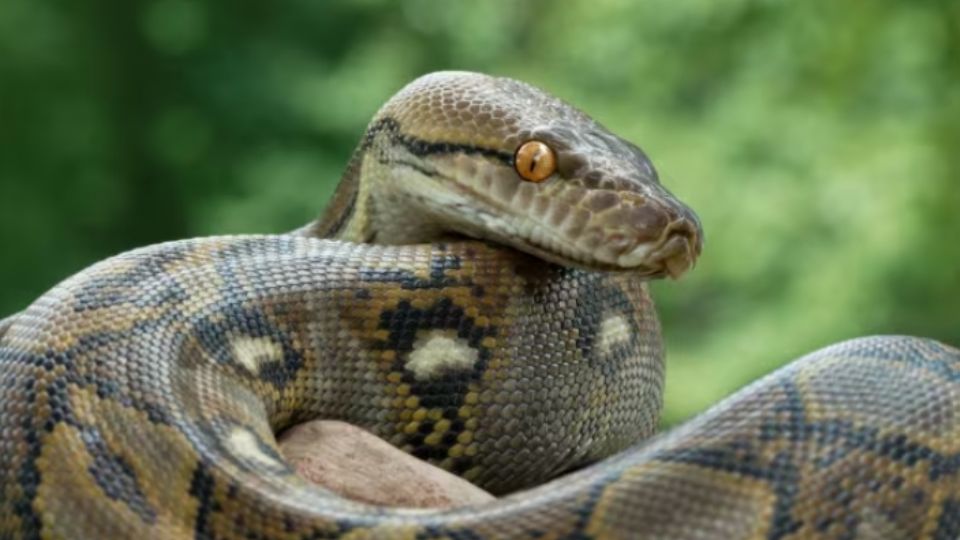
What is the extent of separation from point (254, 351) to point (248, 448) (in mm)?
342

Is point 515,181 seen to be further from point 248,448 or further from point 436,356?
point 248,448

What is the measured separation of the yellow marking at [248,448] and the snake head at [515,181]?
0.77 meters

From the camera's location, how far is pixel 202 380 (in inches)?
106

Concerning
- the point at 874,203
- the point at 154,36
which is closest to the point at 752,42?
the point at 874,203

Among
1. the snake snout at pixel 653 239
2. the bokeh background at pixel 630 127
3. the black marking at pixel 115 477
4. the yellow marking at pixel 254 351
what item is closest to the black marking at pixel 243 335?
the yellow marking at pixel 254 351

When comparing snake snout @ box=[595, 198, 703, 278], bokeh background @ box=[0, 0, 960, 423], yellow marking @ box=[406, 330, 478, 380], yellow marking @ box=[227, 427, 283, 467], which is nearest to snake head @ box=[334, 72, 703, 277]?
snake snout @ box=[595, 198, 703, 278]

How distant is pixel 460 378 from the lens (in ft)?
9.93

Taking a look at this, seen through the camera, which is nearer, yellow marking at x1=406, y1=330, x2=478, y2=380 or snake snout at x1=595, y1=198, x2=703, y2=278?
snake snout at x1=595, y1=198, x2=703, y2=278

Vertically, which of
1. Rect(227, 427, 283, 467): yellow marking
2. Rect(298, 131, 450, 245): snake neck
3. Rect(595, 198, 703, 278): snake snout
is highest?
Rect(595, 198, 703, 278): snake snout

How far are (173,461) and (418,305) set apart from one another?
0.74 metres

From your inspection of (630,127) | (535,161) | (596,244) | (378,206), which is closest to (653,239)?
(596,244)

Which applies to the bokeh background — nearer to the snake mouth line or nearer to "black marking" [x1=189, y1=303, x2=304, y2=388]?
the snake mouth line

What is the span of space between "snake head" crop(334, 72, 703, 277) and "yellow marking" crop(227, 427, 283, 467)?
77 cm

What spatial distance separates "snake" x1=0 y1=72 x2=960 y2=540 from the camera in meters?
2.29
